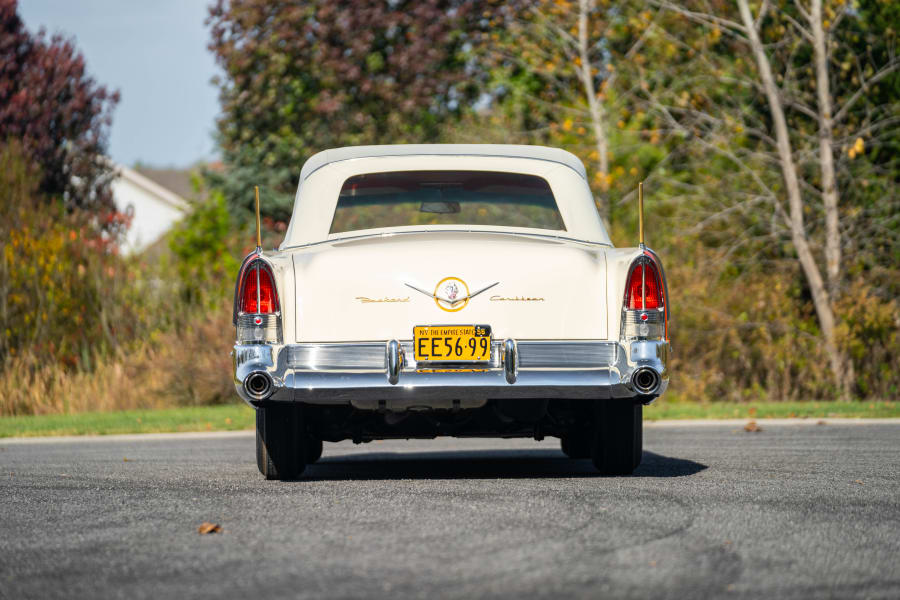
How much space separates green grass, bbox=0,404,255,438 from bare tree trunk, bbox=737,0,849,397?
308 inches

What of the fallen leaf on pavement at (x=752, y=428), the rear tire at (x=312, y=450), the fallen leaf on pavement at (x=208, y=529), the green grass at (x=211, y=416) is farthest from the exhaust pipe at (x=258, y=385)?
the green grass at (x=211, y=416)

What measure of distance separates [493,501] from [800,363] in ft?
42.7

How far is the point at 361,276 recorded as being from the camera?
715cm

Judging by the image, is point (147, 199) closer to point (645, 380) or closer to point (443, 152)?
point (443, 152)

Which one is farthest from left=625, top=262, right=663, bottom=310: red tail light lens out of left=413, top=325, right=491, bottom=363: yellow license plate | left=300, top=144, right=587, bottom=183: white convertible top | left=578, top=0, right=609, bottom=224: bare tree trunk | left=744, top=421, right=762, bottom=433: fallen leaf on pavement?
left=578, top=0, right=609, bottom=224: bare tree trunk

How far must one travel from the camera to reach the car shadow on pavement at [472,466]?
818 cm

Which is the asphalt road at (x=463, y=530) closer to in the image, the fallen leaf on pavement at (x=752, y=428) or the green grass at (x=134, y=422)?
the fallen leaf on pavement at (x=752, y=428)

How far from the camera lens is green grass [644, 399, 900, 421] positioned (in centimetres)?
1432

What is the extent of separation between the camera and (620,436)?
7777 mm

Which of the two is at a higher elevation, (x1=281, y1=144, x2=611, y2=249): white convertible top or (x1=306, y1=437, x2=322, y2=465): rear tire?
(x1=281, y1=144, x2=611, y2=249): white convertible top

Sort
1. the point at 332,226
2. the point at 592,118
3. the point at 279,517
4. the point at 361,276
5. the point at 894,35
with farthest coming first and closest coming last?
1. the point at 592,118
2. the point at 894,35
3. the point at 332,226
4. the point at 361,276
5. the point at 279,517

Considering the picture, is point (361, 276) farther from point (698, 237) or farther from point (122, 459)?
point (698, 237)

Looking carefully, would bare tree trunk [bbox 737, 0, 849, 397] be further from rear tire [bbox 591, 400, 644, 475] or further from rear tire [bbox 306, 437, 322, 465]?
rear tire [bbox 591, 400, 644, 475]

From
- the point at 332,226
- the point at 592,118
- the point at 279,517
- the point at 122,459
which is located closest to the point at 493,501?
the point at 279,517
